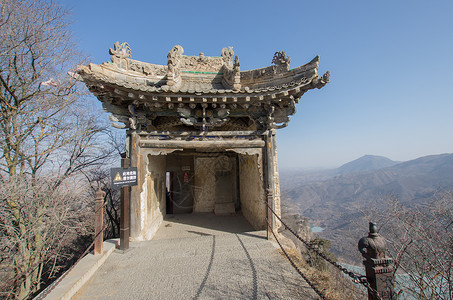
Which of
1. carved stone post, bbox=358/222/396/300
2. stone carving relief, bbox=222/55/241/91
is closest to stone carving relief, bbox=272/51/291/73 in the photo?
stone carving relief, bbox=222/55/241/91

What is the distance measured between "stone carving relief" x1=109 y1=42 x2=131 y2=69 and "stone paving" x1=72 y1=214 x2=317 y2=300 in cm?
526

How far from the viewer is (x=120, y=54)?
5.88 m

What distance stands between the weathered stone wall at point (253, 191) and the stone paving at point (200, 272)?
87 cm

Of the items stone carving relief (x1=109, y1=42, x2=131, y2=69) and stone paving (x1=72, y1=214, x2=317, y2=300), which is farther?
stone carving relief (x1=109, y1=42, x2=131, y2=69)

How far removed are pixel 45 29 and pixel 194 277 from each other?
36.3ft

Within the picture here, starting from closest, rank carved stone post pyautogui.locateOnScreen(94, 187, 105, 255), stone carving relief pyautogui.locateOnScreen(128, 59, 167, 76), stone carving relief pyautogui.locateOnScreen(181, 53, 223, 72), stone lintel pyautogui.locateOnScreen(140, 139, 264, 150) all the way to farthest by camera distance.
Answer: carved stone post pyautogui.locateOnScreen(94, 187, 105, 255) → stone lintel pyautogui.locateOnScreen(140, 139, 264, 150) → stone carving relief pyautogui.locateOnScreen(128, 59, 167, 76) → stone carving relief pyautogui.locateOnScreen(181, 53, 223, 72)

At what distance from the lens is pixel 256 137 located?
5910 mm

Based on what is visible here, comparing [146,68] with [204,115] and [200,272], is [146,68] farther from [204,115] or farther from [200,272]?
[200,272]

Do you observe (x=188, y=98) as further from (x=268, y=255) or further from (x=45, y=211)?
(x=45, y=211)

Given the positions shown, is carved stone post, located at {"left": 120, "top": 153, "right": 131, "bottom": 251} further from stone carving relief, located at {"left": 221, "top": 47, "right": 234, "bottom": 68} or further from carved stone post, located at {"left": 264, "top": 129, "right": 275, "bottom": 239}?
stone carving relief, located at {"left": 221, "top": 47, "right": 234, "bottom": 68}

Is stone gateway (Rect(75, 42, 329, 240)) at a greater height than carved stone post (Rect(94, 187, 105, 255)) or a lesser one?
greater

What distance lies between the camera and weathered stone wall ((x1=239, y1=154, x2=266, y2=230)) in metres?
5.98

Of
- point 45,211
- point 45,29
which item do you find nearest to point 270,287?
point 45,211

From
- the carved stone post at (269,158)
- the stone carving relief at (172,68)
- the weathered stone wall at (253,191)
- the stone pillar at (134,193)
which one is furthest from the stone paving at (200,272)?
the stone carving relief at (172,68)
